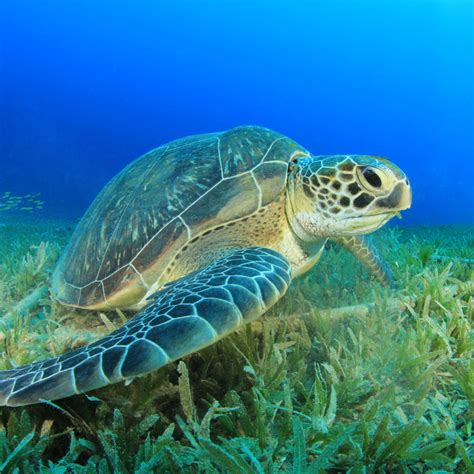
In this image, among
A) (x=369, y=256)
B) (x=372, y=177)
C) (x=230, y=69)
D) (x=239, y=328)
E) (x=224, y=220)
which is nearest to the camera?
(x=239, y=328)

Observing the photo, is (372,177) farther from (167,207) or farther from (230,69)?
(230,69)

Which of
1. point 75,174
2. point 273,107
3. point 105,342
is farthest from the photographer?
point 273,107

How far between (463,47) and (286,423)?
101 m

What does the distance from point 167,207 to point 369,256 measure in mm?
1507

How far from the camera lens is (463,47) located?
3063 inches

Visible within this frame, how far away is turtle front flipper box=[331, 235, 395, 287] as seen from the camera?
254 cm

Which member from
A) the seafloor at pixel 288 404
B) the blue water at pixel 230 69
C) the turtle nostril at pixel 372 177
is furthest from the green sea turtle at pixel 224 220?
the blue water at pixel 230 69

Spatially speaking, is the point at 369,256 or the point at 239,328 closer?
the point at 239,328

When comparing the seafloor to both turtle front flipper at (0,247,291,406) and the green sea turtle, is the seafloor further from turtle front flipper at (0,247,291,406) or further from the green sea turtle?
the green sea turtle

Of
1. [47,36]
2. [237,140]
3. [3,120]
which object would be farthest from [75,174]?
[237,140]

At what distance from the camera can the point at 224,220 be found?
2.00m

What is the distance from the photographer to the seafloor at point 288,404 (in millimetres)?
958

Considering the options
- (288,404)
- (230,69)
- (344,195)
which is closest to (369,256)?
(344,195)

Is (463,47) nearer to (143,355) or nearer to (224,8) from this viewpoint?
(224,8)
